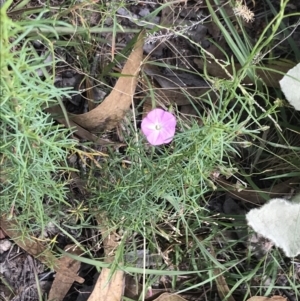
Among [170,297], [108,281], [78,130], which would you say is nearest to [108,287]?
[108,281]

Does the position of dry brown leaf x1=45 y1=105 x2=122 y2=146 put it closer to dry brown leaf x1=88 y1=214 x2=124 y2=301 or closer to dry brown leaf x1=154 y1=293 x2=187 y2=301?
dry brown leaf x1=88 y1=214 x2=124 y2=301

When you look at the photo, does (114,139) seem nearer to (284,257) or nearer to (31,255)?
(31,255)

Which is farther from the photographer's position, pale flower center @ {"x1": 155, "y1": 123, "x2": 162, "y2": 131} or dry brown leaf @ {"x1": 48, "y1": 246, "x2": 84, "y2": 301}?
dry brown leaf @ {"x1": 48, "y1": 246, "x2": 84, "y2": 301}

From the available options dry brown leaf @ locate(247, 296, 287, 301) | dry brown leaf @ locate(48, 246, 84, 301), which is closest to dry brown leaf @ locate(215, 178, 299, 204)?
dry brown leaf @ locate(247, 296, 287, 301)

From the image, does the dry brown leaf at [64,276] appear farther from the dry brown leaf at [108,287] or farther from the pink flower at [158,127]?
the pink flower at [158,127]

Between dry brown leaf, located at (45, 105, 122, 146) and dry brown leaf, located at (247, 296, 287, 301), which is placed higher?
dry brown leaf, located at (45, 105, 122, 146)

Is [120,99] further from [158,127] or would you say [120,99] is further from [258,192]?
[258,192]
